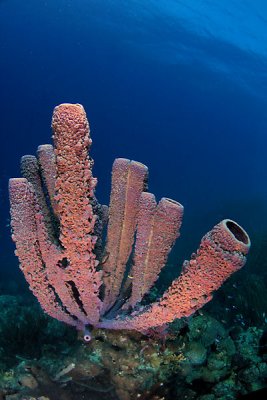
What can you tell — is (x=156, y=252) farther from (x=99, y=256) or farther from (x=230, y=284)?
(x=230, y=284)

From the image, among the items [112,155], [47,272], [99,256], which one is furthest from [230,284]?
[112,155]

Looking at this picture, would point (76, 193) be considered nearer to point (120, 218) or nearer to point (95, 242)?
point (95, 242)

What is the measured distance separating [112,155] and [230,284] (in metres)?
102

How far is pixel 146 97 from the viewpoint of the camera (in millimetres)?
86375

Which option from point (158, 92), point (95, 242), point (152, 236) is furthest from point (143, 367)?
point (158, 92)

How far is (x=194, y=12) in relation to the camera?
3538cm

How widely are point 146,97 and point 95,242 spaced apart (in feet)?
289

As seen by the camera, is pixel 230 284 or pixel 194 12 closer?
pixel 230 284

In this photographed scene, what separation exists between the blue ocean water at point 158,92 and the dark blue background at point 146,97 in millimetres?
284

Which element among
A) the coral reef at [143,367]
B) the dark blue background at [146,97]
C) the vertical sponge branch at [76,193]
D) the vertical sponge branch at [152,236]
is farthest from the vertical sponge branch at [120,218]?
the dark blue background at [146,97]

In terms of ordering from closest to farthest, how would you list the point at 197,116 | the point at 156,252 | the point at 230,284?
the point at 156,252, the point at 230,284, the point at 197,116

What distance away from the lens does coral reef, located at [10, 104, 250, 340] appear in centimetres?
215

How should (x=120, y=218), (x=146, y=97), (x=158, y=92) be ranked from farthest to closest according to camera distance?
(x=146, y=97)
(x=158, y=92)
(x=120, y=218)

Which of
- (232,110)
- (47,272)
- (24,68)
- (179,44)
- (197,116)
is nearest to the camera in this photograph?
(47,272)
